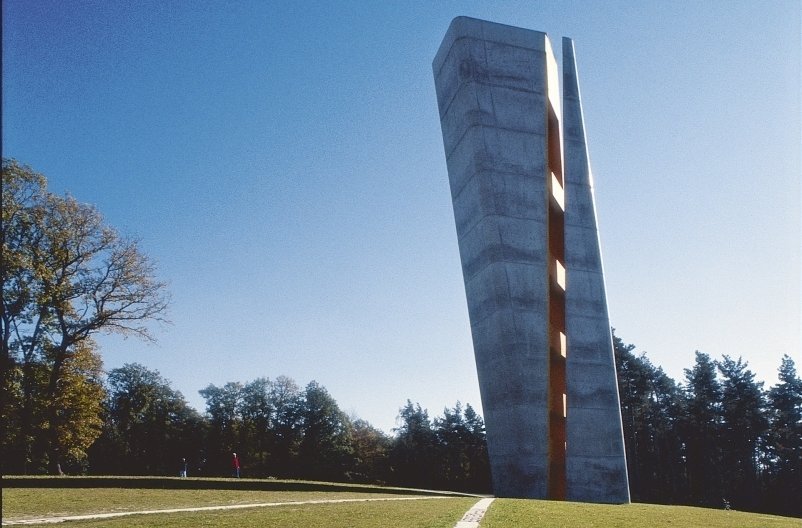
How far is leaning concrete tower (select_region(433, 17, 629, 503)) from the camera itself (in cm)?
1798

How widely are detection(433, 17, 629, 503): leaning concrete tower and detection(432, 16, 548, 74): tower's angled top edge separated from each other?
1.9 inches

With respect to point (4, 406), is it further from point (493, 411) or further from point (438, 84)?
point (438, 84)

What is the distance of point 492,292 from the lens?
19203 mm

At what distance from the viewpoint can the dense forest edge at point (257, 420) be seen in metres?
24.2

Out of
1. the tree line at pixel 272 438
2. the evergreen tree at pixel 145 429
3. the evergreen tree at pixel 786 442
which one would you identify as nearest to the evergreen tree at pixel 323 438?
the tree line at pixel 272 438

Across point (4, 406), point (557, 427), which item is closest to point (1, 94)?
point (557, 427)

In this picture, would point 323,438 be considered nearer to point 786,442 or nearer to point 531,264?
point 786,442

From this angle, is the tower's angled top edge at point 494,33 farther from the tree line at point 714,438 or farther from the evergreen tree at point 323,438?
the evergreen tree at point 323,438

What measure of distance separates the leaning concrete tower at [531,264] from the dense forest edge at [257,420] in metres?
16.4

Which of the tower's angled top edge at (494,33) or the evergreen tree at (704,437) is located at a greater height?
the tower's angled top edge at (494,33)

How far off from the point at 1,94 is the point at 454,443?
184 feet

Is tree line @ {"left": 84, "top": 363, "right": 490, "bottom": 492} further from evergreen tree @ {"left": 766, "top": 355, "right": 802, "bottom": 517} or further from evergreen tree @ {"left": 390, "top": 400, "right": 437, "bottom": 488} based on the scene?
evergreen tree @ {"left": 766, "top": 355, "right": 802, "bottom": 517}

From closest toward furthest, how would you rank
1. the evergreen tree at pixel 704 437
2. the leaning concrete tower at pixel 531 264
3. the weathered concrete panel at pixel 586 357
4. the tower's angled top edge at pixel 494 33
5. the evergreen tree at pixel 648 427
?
the weathered concrete panel at pixel 586 357, the leaning concrete tower at pixel 531 264, the tower's angled top edge at pixel 494 33, the evergreen tree at pixel 704 437, the evergreen tree at pixel 648 427

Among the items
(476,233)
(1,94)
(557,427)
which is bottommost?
(557,427)
